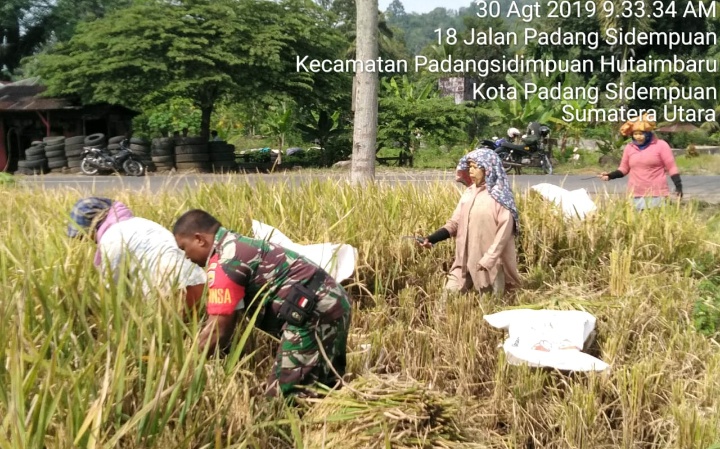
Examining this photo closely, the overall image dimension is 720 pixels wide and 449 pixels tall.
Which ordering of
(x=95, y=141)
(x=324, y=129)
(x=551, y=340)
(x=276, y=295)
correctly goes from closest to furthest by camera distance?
(x=276, y=295) < (x=551, y=340) < (x=95, y=141) < (x=324, y=129)

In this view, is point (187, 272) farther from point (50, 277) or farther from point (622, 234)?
point (622, 234)

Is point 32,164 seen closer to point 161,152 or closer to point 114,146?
point 114,146

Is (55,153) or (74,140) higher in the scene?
(74,140)

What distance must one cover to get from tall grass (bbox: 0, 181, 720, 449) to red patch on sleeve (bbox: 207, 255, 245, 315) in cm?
25

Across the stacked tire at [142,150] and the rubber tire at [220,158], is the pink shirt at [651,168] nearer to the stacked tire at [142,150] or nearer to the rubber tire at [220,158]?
the rubber tire at [220,158]

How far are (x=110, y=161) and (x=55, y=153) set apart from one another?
2744mm

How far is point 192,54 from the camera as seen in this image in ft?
55.7

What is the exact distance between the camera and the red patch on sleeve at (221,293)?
2.82 m

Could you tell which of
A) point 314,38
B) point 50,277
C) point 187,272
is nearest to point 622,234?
point 187,272

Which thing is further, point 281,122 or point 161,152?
point 281,122

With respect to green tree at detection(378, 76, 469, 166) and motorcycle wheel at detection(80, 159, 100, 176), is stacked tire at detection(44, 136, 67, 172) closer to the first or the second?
motorcycle wheel at detection(80, 159, 100, 176)

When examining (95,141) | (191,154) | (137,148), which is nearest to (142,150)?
(137,148)

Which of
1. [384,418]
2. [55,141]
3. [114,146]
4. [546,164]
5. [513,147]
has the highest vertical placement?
[55,141]

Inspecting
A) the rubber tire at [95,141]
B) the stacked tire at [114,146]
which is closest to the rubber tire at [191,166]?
the stacked tire at [114,146]
